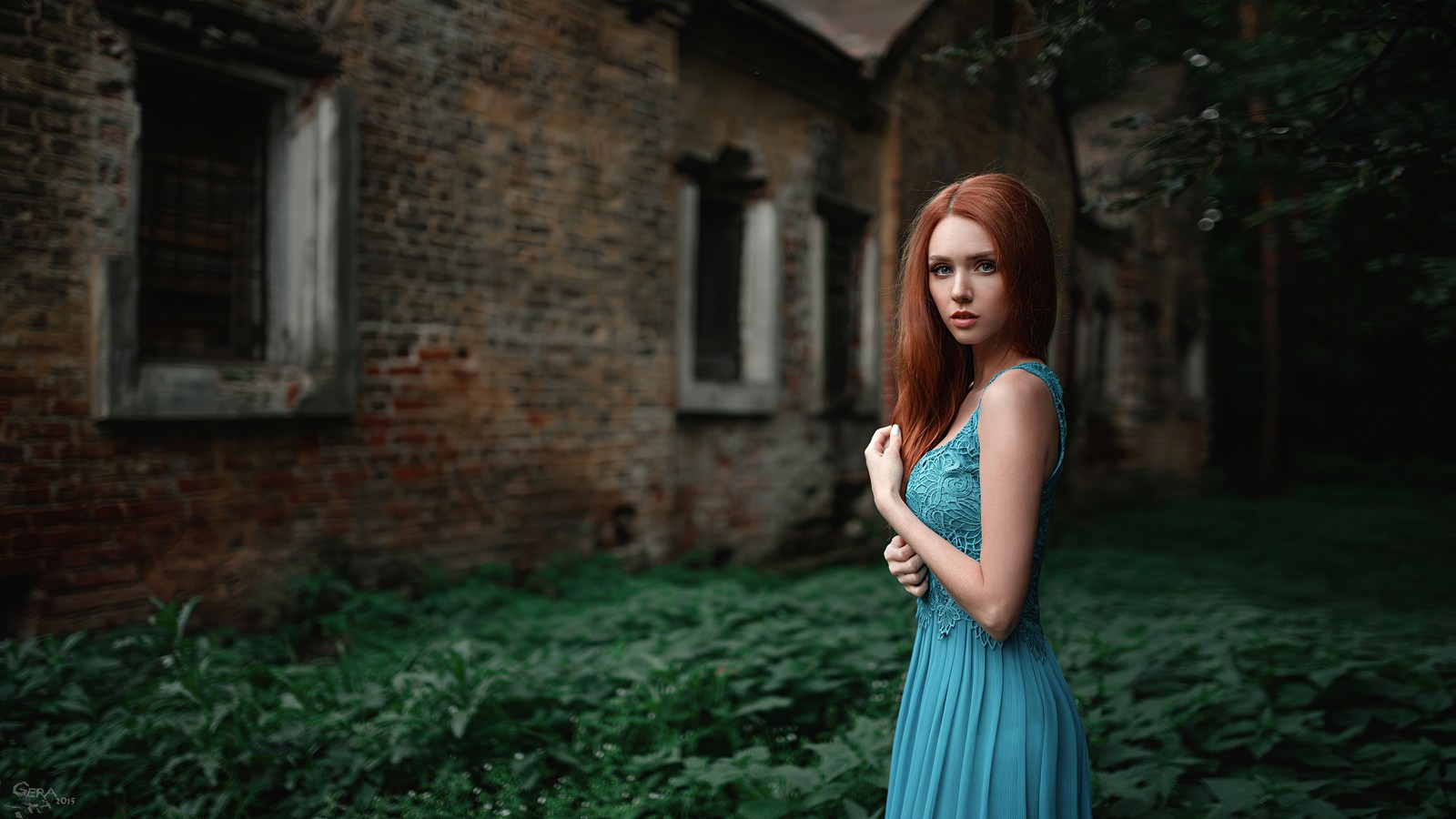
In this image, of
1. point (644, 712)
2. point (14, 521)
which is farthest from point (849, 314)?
point (14, 521)

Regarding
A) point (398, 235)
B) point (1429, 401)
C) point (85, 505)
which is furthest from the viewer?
point (1429, 401)

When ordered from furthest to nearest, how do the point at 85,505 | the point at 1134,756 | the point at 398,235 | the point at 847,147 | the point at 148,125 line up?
the point at 847,147 < the point at 398,235 < the point at 148,125 < the point at 85,505 < the point at 1134,756

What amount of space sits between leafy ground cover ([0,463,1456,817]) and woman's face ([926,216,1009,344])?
170 cm

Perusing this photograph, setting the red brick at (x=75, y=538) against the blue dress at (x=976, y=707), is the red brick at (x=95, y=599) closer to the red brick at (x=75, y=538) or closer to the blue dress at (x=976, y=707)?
the red brick at (x=75, y=538)

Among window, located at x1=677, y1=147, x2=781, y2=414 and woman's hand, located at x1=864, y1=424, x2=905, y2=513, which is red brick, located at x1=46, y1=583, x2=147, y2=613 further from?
A: window, located at x1=677, y1=147, x2=781, y2=414

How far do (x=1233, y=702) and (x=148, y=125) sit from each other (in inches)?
216

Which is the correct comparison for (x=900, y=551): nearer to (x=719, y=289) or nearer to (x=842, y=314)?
(x=719, y=289)

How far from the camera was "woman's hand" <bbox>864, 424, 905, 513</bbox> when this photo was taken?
183cm

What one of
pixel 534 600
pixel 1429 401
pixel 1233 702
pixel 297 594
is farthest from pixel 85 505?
pixel 1429 401

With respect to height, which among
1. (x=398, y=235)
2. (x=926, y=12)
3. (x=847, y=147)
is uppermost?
(x=926, y=12)

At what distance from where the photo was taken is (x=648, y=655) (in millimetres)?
3939

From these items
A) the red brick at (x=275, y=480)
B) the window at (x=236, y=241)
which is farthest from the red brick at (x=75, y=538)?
the red brick at (x=275, y=480)

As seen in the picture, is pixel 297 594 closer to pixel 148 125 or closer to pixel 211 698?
pixel 211 698

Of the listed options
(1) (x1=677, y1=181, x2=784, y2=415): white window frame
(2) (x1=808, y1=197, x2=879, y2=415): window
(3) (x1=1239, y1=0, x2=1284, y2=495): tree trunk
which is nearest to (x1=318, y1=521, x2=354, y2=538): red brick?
(1) (x1=677, y1=181, x2=784, y2=415): white window frame
